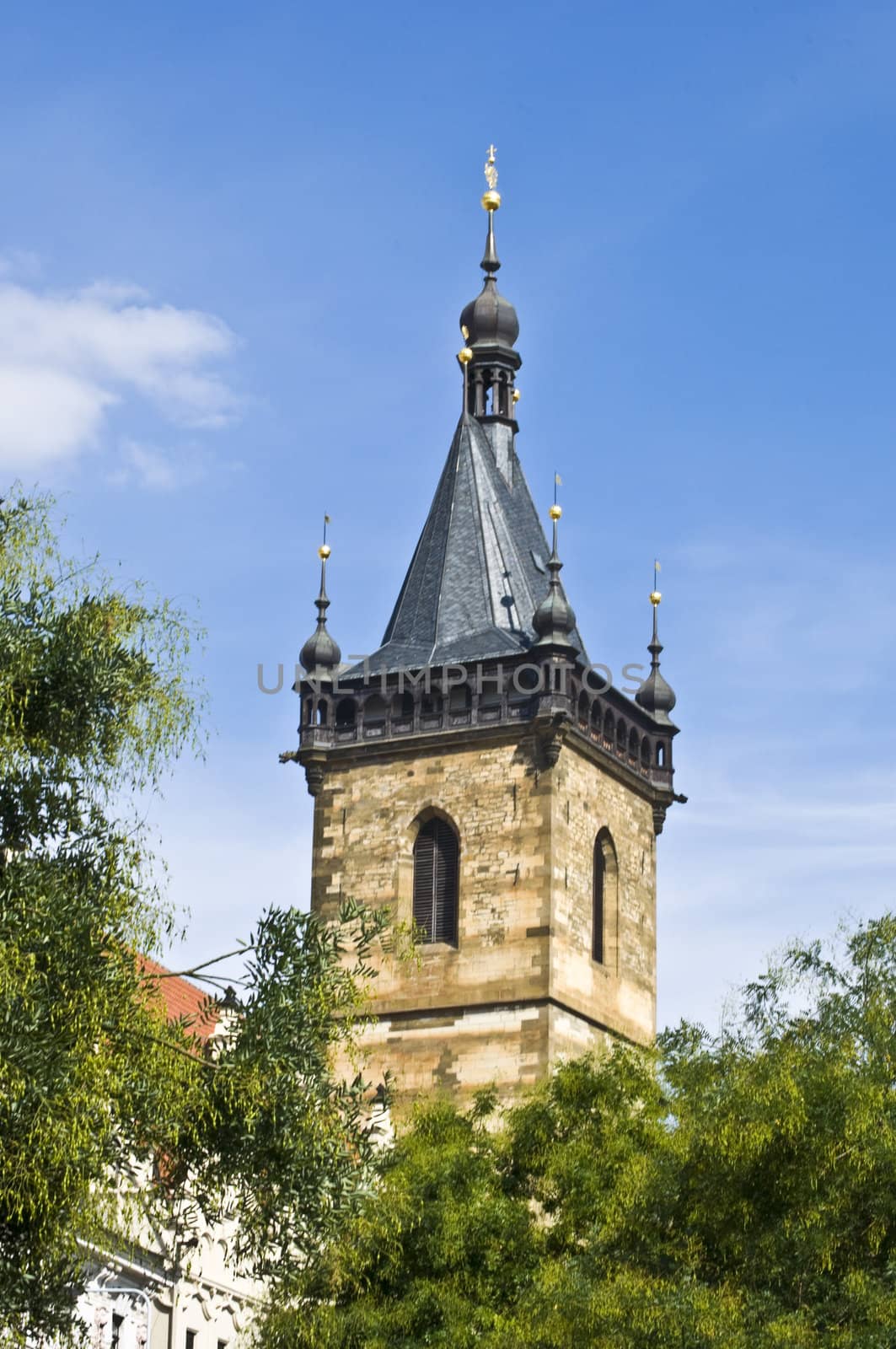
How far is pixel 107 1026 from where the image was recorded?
65.9ft

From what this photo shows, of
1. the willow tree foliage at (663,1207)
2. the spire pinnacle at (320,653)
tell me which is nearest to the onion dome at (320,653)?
the spire pinnacle at (320,653)

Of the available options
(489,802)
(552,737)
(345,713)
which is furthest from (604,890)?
(345,713)

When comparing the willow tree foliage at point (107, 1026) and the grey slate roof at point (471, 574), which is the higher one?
the grey slate roof at point (471, 574)

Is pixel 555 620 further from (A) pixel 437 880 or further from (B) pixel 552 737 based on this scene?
(A) pixel 437 880

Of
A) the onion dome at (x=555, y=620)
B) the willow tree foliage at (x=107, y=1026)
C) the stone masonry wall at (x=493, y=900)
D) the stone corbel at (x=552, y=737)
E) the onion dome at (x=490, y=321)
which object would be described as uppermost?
the onion dome at (x=490, y=321)

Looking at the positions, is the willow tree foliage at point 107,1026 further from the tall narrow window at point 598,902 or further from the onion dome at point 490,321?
the onion dome at point 490,321

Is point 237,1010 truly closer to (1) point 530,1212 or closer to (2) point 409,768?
(1) point 530,1212

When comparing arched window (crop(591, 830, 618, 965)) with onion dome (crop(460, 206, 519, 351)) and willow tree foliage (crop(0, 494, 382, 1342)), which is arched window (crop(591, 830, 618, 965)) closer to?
onion dome (crop(460, 206, 519, 351))

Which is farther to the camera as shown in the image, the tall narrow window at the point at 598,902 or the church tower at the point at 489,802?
the tall narrow window at the point at 598,902

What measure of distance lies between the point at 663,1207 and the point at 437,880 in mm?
21711

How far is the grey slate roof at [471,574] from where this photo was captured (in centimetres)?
5291

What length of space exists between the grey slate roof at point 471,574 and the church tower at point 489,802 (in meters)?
0.05

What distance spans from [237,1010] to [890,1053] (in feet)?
32.1

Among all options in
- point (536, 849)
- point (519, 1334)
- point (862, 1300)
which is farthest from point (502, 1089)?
point (862, 1300)
